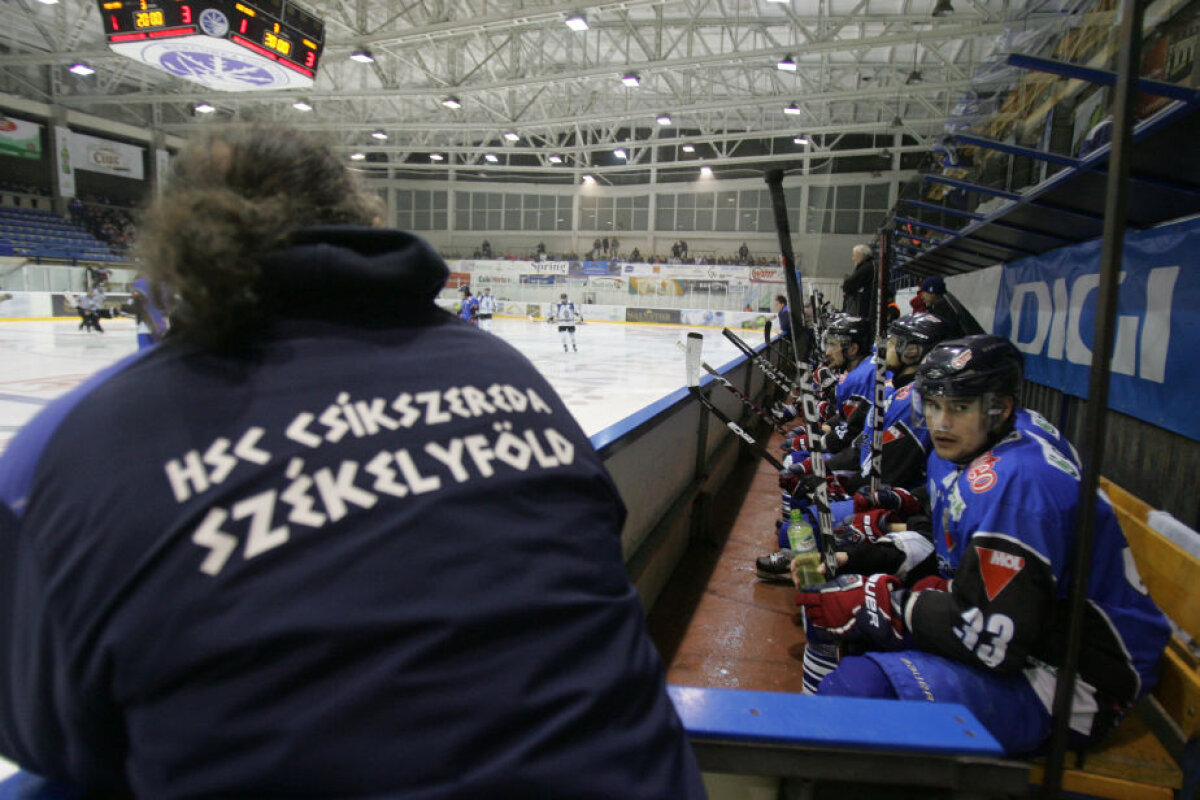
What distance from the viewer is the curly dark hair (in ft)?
2.44

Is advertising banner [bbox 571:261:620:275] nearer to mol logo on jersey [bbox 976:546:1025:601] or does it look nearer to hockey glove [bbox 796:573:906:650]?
hockey glove [bbox 796:573:906:650]

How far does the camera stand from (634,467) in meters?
2.90

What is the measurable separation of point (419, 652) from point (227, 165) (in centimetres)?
63

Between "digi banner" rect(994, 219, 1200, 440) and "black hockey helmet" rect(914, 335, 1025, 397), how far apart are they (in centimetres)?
133

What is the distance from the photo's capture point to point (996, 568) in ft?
4.92

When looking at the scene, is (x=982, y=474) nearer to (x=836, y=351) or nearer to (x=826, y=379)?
(x=836, y=351)

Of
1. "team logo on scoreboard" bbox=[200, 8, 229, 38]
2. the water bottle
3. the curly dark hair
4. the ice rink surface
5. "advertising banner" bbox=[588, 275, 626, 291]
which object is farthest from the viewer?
"advertising banner" bbox=[588, 275, 626, 291]

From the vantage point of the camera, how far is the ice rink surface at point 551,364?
24.8ft

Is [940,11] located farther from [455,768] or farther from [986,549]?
[455,768]

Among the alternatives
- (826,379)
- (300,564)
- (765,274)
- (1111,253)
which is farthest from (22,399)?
(765,274)

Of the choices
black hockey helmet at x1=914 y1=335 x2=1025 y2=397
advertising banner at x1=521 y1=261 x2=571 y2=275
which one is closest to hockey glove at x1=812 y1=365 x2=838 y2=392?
black hockey helmet at x1=914 y1=335 x2=1025 y2=397

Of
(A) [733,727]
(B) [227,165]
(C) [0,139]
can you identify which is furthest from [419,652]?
(C) [0,139]

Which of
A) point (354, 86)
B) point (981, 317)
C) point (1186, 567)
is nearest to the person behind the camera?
point (1186, 567)

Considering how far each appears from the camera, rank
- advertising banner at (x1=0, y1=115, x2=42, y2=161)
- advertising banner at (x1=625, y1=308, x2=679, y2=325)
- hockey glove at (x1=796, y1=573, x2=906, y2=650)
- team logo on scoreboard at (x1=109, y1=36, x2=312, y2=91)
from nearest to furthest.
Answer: hockey glove at (x1=796, y1=573, x2=906, y2=650) < team logo on scoreboard at (x1=109, y1=36, x2=312, y2=91) < advertising banner at (x1=0, y1=115, x2=42, y2=161) < advertising banner at (x1=625, y1=308, x2=679, y2=325)
